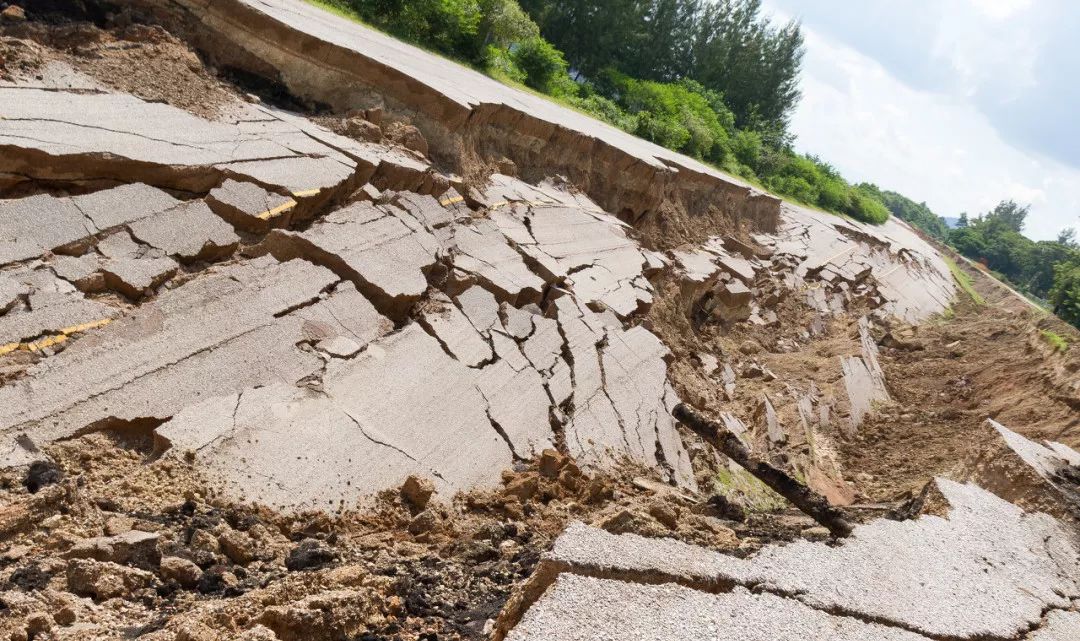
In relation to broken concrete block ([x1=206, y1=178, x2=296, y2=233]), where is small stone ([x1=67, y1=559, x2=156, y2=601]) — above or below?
below

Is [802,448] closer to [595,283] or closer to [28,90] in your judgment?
[595,283]

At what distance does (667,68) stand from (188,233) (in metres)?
28.5

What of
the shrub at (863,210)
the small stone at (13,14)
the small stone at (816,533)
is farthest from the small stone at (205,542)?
the shrub at (863,210)

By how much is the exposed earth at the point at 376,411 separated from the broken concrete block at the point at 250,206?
23mm

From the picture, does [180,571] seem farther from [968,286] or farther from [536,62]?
[968,286]

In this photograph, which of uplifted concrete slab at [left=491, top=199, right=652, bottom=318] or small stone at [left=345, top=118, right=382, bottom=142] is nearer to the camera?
small stone at [left=345, top=118, right=382, bottom=142]

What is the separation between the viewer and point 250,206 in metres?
4.81

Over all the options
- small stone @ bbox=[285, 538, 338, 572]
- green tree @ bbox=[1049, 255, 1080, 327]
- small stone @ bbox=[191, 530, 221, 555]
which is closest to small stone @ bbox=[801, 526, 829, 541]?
small stone @ bbox=[285, 538, 338, 572]

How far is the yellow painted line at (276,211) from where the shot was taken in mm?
4836

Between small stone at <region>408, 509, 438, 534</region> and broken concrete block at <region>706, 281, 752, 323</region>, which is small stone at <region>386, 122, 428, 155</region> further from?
broken concrete block at <region>706, 281, 752, 323</region>

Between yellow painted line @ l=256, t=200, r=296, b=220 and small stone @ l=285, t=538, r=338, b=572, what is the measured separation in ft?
8.34

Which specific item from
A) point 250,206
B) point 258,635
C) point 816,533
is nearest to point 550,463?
point 816,533

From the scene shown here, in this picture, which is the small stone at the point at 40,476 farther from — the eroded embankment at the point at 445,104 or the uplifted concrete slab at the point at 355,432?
the eroded embankment at the point at 445,104

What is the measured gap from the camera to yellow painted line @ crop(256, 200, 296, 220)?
4.84m
